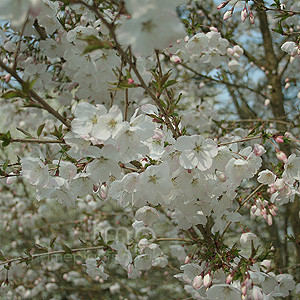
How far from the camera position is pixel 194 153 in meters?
1.40

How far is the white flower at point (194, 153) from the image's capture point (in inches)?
55.4

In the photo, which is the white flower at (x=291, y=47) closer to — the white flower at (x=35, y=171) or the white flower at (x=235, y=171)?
the white flower at (x=235, y=171)

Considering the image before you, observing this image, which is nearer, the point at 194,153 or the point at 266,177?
the point at 194,153

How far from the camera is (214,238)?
1.91 meters

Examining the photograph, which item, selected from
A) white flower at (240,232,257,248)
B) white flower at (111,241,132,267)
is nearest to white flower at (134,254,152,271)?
white flower at (111,241,132,267)

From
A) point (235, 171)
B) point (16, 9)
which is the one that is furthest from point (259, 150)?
point (16, 9)

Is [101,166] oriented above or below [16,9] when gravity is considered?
below

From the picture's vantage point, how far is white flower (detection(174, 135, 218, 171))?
1406 millimetres

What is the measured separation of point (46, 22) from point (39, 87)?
0.71 metres

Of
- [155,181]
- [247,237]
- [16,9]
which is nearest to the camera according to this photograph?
[16,9]

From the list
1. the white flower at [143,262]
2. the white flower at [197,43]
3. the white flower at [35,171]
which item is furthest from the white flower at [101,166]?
the white flower at [197,43]

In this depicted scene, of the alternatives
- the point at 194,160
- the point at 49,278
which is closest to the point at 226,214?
the point at 194,160

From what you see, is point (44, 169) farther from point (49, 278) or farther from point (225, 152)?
point (49, 278)

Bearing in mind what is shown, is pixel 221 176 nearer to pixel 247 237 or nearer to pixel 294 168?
pixel 294 168
